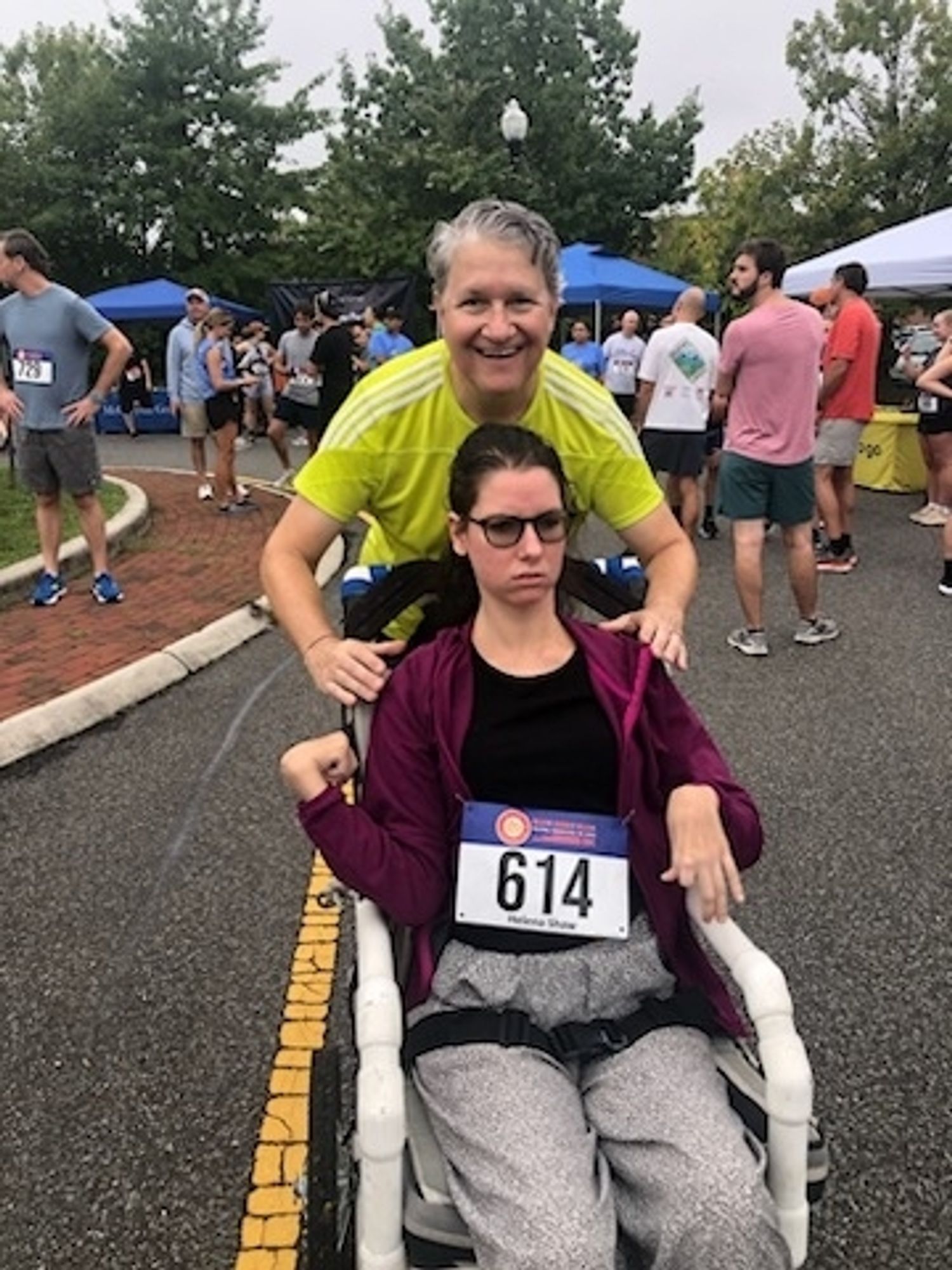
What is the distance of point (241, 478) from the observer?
13.4 metres

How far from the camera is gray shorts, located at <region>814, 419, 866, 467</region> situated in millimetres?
7930

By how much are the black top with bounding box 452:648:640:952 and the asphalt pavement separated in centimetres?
96

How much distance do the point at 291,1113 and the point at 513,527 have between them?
1.48 meters

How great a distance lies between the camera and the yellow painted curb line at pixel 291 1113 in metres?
2.21

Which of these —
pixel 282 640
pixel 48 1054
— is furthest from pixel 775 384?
pixel 48 1054

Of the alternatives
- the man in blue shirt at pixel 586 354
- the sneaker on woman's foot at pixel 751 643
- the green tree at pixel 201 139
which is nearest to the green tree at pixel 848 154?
the green tree at pixel 201 139

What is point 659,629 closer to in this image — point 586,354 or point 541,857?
point 541,857

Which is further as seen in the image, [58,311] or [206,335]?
[206,335]

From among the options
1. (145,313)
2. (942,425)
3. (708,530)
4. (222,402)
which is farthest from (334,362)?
(145,313)

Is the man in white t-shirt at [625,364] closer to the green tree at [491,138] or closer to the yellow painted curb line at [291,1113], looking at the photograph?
the yellow painted curb line at [291,1113]

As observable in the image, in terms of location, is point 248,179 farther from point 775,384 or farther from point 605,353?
point 775,384

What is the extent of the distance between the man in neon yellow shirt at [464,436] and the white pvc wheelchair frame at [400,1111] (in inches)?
23.6

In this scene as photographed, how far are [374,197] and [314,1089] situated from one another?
2917 centimetres

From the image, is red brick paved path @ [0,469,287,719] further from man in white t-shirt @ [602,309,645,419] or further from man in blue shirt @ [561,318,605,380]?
man in blue shirt @ [561,318,605,380]
